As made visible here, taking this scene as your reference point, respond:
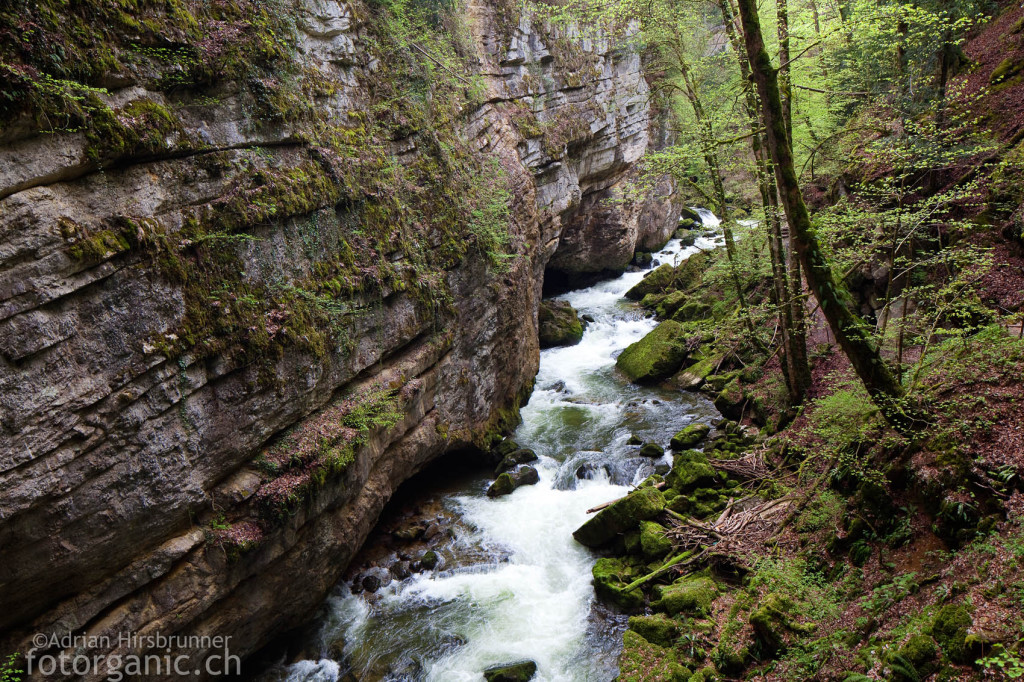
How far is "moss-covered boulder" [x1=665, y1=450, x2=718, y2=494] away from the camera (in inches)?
406

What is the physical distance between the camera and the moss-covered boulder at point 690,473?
1030 centimetres

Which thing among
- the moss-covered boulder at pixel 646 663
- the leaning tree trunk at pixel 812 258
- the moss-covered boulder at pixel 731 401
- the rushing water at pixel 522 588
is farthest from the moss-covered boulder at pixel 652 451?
the leaning tree trunk at pixel 812 258

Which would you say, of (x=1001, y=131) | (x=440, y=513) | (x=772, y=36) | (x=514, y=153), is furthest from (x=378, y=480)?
(x=772, y=36)

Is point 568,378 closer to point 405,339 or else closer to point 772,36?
point 405,339

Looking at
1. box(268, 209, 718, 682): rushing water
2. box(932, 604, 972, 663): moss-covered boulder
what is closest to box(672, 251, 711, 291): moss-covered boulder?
box(268, 209, 718, 682): rushing water

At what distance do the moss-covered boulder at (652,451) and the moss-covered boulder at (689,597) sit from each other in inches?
168

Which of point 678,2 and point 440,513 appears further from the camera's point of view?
point 678,2

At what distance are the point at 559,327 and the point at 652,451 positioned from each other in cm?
822

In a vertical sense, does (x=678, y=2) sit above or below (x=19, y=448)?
above

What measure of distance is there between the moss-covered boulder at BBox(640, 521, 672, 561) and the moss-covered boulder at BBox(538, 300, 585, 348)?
10.8 m

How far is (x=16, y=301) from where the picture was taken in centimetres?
529

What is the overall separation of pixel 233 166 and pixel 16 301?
336 cm

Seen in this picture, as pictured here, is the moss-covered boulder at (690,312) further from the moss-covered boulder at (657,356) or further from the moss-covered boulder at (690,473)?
the moss-covered boulder at (690,473)

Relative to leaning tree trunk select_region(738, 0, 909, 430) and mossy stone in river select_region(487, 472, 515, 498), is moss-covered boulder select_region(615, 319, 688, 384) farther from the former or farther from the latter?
leaning tree trunk select_region(738, 0, 909, 430)
